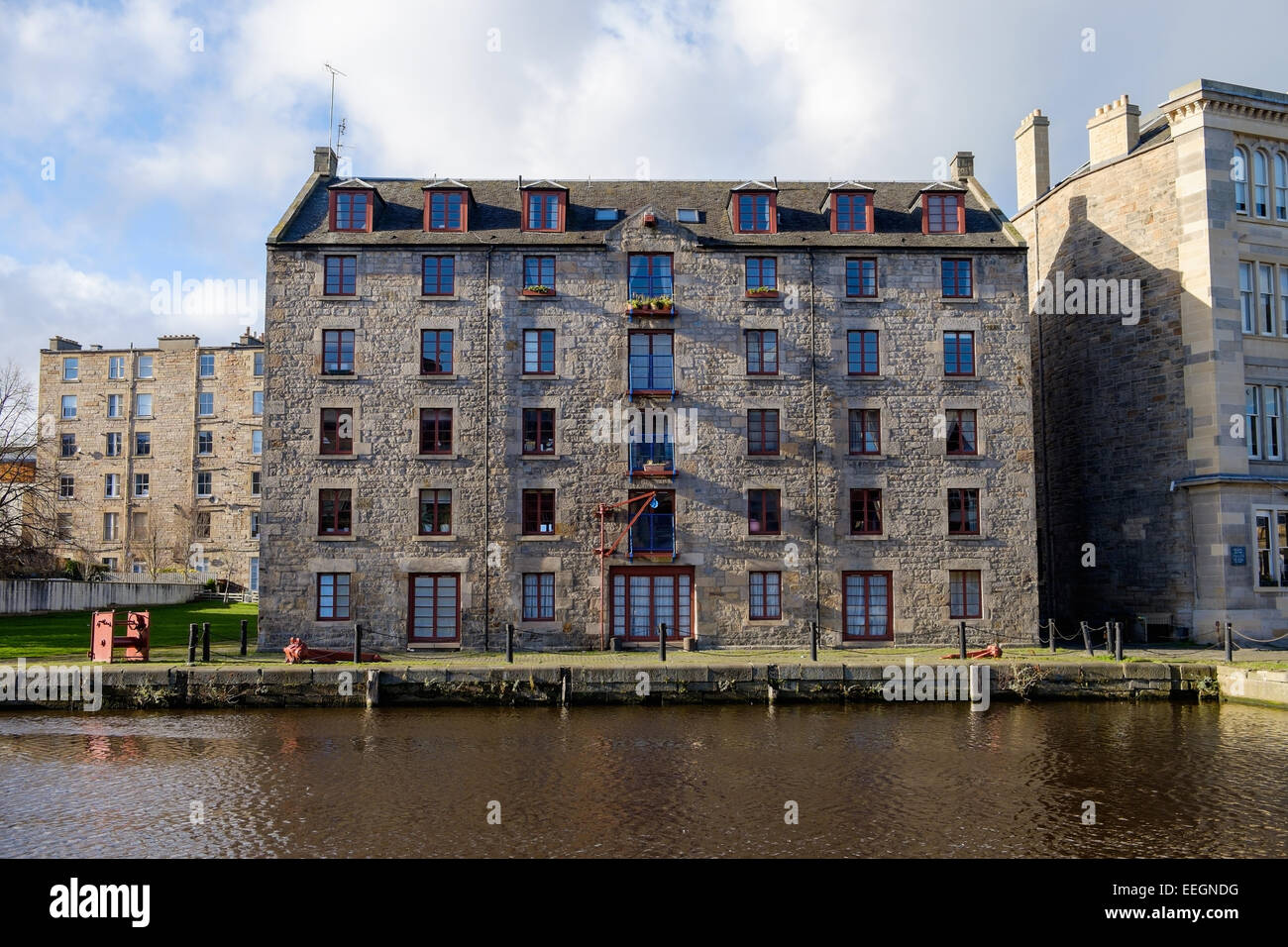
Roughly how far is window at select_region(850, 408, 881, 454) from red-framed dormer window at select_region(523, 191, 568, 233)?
9838 millimetres

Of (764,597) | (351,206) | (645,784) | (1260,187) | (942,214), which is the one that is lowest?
(645,784)

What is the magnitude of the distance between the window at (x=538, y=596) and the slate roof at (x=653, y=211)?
361 inches

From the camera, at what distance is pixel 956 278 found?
2625 cm

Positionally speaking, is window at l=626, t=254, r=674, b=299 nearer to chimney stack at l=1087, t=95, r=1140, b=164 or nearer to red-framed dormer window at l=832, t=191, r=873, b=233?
red-framed dormer window at l=832, t=191, r=873, b=233

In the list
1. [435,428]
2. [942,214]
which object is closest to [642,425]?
[435,428]

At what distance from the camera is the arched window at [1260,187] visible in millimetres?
25781

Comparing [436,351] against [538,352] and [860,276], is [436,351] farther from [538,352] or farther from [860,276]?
[860,276]

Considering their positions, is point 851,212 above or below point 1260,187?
below

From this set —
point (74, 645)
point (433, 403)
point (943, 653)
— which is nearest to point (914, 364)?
point (943, 653)

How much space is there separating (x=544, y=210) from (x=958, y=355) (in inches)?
486

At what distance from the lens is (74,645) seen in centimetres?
2325

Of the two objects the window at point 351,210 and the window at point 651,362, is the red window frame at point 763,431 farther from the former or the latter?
the window at point 351,210

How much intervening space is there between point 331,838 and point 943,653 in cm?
1664
